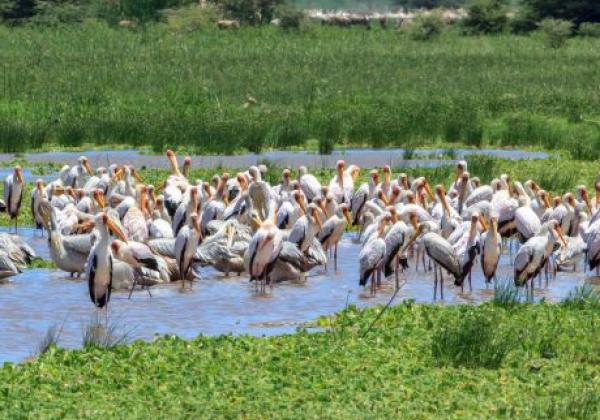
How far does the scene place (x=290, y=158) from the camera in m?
26.1

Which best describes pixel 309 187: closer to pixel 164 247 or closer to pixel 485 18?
pixel 164 247

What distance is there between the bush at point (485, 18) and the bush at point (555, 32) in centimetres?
488

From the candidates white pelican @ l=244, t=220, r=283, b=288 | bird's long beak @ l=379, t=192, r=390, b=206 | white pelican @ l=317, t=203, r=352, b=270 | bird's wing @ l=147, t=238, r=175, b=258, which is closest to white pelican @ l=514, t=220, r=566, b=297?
white pelican @ l=244, t=220, r=283, b=288

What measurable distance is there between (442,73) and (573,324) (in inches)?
1108

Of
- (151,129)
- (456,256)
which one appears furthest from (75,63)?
(456,256)

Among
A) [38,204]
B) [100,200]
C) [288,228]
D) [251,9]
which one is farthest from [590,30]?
[38,204]

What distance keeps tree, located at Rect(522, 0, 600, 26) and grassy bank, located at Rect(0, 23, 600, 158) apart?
7389 mm

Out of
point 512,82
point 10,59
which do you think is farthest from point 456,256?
point 10,59

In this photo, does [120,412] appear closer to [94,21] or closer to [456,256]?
[456,256]

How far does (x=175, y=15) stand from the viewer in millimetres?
57656

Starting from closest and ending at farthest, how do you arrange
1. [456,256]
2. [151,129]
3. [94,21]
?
1. [456,256]
2. [151,129]
3. [94,21]

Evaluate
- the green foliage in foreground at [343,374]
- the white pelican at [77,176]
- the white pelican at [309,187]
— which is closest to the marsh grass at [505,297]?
the green foliage in foreground at [343,374]

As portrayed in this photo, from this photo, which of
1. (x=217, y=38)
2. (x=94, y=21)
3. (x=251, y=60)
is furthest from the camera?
(x=94, y=21)

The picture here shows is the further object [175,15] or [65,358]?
[175,15]
